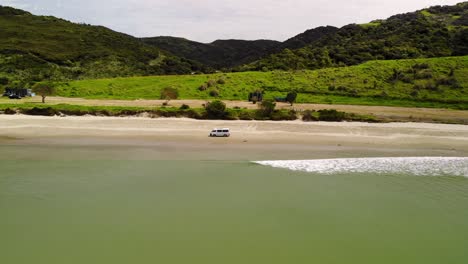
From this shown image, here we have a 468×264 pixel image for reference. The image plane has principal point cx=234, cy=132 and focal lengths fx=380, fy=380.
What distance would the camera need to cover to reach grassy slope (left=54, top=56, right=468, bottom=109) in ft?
198

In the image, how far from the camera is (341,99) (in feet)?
Result: 199

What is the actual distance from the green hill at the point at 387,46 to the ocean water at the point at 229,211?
65208 millimetres

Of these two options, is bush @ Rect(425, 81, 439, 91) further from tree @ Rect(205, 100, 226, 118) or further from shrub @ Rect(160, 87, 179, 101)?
shrub @ Rect(160, 87, 179, 101)

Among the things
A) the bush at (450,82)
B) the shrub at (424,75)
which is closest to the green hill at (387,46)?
the shrub at (424,75)

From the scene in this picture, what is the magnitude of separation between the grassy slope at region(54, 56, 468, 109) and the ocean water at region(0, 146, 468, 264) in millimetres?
33035

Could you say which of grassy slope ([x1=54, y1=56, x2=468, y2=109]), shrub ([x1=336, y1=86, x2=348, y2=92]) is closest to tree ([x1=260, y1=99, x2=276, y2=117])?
grassy slope ([x1=54, y1=56, x2=468, y2=109])

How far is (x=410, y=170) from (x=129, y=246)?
845 inches

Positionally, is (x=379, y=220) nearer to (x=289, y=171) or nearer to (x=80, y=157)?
(x=289, y=171)

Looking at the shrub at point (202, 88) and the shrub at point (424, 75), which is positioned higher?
the shrub at point (424, 75)

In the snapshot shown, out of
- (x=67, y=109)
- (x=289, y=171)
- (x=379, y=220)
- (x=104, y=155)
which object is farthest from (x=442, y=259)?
(x=67, y=109)

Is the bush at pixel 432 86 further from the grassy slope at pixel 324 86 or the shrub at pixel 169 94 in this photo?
the shrub at pixel 169 94

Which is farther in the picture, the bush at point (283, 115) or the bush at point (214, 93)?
the bush at point (214, 93)

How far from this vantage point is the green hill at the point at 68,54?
324ft

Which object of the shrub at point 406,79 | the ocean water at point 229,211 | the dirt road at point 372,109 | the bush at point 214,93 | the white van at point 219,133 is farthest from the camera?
the shrub at point 406,79
